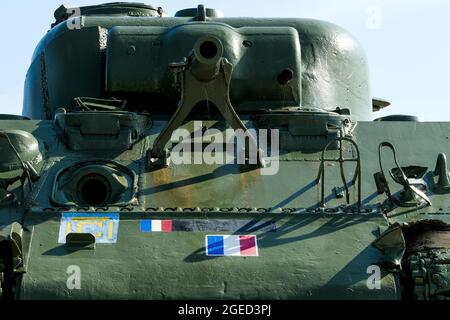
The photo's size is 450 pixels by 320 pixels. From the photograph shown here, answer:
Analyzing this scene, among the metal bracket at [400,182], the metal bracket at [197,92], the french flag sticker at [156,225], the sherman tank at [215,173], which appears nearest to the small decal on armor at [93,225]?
the sherman tank at [215,173]

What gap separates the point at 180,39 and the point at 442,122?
315cm

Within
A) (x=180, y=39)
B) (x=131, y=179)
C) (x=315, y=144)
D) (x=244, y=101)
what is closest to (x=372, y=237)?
(x=315, y=144)

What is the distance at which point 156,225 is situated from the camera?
9258 millimetres

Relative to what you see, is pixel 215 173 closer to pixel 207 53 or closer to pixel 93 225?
pixel 207 53

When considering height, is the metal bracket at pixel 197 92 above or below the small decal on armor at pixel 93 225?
above

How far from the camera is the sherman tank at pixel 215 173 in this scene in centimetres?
862

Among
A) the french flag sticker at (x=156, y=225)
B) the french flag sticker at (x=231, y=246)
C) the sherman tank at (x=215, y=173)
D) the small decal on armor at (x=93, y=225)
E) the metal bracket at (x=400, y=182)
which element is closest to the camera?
the sherman tank at (x=215, y=173)

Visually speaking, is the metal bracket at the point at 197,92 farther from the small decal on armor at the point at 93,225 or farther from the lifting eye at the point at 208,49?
the small decal on armor at the point at 93,225

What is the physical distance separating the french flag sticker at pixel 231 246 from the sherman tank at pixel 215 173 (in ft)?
0.05

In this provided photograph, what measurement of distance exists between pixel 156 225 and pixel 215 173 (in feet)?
3.89

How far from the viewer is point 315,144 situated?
422 inches

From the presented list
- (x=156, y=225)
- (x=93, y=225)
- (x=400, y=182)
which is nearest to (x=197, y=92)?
(x=156, y=225)
